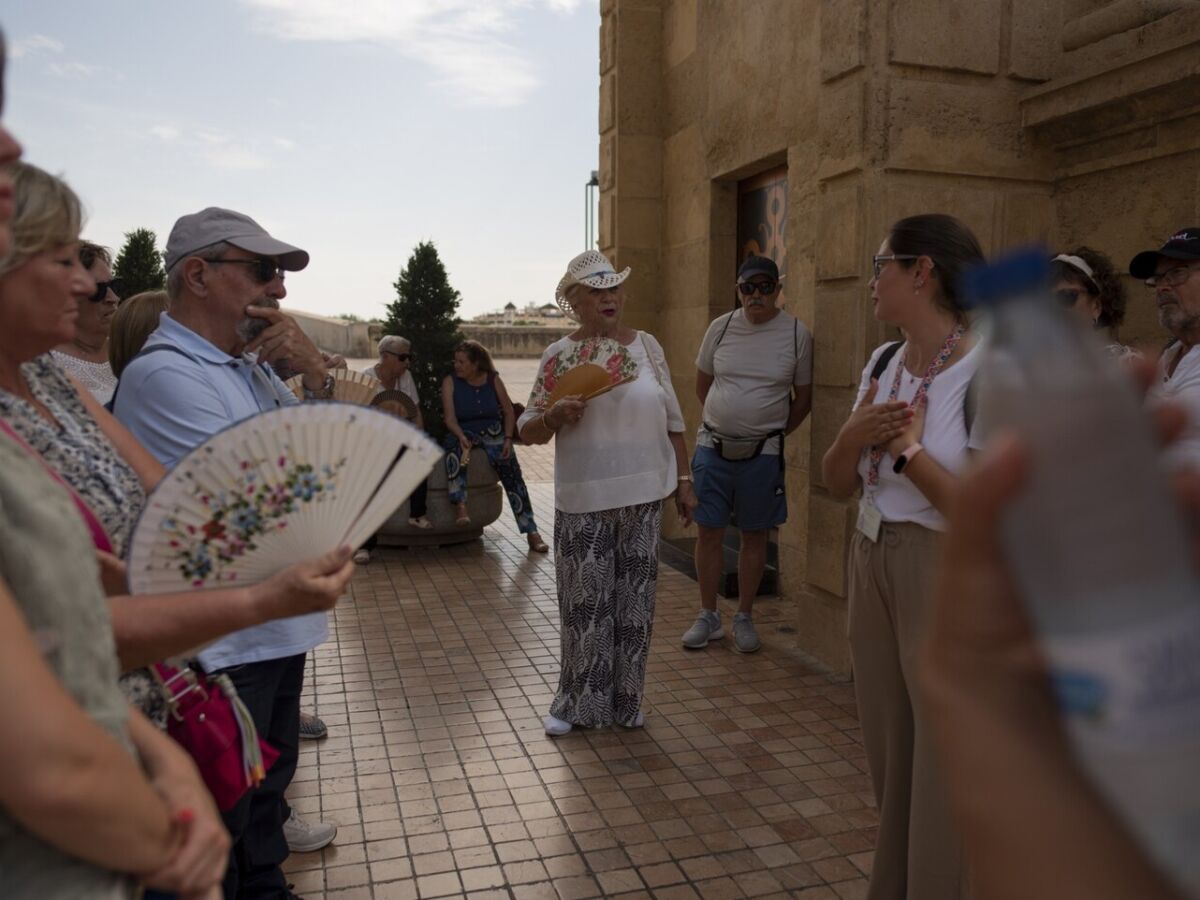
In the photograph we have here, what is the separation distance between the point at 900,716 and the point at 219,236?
233 centimetres

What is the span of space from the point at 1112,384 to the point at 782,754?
3.90 metres

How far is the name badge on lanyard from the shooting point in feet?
8.70

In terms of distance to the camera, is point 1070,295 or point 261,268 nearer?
point 261,268

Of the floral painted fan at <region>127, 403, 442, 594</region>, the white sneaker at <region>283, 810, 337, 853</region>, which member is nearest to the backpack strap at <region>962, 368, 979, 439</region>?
the floral painted fan at <region>127, 403, 442, 594</region>

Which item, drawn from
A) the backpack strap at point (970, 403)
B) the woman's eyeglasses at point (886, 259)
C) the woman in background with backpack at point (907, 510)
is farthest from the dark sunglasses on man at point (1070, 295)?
the backpack strap at point (970, 403)

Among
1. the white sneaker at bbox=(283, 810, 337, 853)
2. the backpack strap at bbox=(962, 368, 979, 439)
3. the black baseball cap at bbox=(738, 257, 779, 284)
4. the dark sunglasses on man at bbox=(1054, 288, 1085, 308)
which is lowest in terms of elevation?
the white sneaker at bbox=(283, 810, 337, 853)

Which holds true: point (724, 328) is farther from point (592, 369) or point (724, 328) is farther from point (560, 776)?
point (560, 776)

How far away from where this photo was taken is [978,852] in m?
0.66

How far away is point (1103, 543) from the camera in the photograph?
0.50 m

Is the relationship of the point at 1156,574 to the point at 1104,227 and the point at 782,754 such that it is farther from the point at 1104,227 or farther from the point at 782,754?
the point at 1104,227

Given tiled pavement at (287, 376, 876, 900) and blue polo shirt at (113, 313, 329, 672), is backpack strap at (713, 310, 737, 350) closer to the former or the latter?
tiled pavement at (287, 376, 876, 900)

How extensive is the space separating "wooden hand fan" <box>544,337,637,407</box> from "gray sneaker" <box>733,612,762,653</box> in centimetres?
195

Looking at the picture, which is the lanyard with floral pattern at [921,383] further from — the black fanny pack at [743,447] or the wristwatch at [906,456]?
the black fanny pack at [743,447]

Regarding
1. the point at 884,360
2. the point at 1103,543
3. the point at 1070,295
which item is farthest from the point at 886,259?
the point at 1103,543
